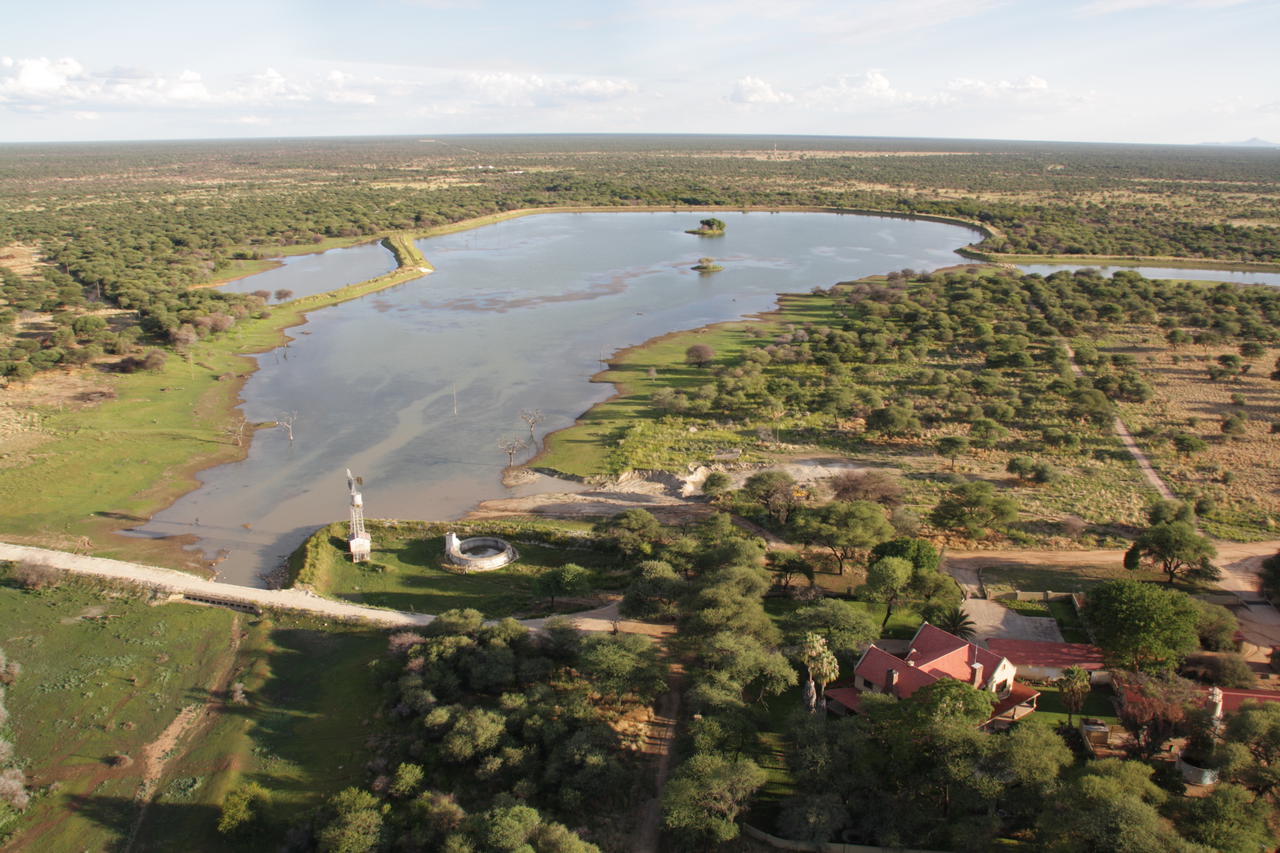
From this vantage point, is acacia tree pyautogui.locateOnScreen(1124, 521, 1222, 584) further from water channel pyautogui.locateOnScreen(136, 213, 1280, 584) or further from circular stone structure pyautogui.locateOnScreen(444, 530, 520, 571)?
water channel pyautogui.locateOnScreen(136, 213, 1280, 584)

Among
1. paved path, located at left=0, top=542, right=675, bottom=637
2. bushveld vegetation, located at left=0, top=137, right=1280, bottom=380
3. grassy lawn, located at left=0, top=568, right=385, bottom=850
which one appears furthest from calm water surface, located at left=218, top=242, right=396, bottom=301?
grassy lawn, located at left=0, top=568, right=385, bottom=850

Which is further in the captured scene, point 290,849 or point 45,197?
point 45,197

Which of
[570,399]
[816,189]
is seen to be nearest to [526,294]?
[570,399]

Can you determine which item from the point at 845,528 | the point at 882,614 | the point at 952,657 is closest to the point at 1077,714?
the point at 952,657

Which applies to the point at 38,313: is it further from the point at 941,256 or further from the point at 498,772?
the point at 941,256

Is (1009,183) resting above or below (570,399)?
above

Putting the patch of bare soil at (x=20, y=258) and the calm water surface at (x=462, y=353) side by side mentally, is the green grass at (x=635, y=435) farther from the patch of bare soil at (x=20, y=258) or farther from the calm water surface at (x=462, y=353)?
the patch of bare soil at (x=20, y=258)
